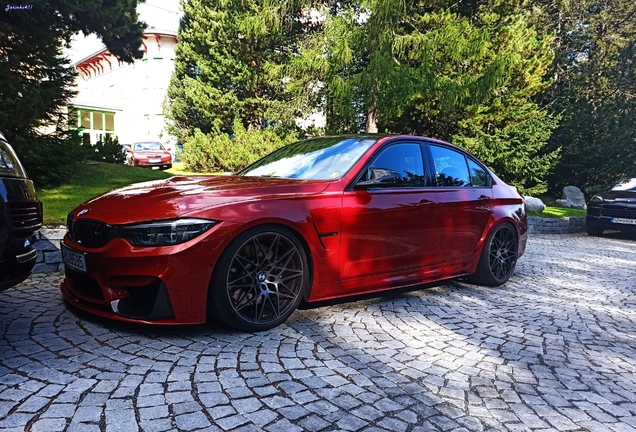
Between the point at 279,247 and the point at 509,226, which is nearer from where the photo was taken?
the point at 279,247

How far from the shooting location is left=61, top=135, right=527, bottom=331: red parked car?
3146 mm

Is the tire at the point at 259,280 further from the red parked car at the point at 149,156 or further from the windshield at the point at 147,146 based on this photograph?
the windshield at the point at 147,146

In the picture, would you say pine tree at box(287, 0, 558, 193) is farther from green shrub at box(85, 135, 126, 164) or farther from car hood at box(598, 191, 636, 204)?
green shrub at box(85, 135, 126, 164)

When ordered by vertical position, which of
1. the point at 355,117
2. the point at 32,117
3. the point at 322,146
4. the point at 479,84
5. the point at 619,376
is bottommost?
the point at 619,376

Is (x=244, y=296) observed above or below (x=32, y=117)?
below

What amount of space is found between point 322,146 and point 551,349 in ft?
8.76

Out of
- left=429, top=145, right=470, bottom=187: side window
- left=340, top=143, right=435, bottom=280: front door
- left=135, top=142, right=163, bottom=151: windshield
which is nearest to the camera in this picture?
left=340, top=143, right=435, bottom=280: front door

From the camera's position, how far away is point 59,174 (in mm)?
9164

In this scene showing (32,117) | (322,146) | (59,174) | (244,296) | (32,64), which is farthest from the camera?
(59,174)

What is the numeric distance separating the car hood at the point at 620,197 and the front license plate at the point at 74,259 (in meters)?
11.9

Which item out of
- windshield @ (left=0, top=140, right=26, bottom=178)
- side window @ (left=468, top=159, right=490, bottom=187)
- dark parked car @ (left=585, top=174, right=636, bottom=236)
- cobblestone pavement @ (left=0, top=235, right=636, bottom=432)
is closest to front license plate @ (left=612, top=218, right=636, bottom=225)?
dark parked car @ (left=585, top=174, right=636, bottom=236)

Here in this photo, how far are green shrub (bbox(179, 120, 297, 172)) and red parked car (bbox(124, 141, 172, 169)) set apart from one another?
4540mm

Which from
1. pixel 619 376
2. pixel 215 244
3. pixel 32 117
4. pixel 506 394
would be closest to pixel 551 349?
pixel 619 376

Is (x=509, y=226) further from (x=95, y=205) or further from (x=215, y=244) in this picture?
(x=95, y=205)
